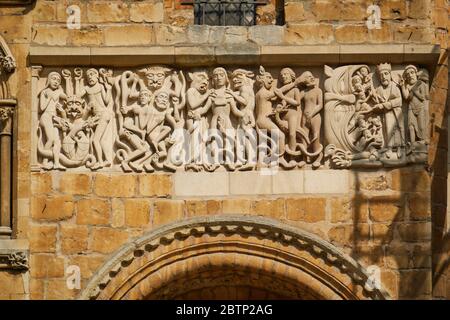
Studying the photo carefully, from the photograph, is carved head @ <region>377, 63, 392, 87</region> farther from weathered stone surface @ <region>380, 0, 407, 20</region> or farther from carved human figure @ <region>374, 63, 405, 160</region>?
weathered stone surface @ <region>380, 0, 407, 20</region>

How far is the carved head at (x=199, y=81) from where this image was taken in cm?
2192

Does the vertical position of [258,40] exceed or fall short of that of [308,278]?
it exceeds it

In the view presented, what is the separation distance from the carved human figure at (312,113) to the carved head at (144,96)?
4.71 feet

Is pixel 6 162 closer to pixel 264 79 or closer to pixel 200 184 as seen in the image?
pixel 200 184

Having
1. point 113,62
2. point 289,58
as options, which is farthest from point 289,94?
point 113,62

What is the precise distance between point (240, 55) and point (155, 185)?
1460 mm

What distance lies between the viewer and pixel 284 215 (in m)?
21.7

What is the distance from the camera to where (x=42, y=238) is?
2169 cm

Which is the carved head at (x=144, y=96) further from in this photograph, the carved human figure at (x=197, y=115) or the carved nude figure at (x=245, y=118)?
the carved nude figure at (x=245, y=118)

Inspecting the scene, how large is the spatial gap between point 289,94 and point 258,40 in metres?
0.59

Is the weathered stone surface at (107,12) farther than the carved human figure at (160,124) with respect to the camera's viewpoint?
Yes

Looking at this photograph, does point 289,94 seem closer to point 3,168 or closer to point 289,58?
point 289,58

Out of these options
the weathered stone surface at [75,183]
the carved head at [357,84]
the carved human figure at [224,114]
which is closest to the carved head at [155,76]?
the carved human figure at [224,114]

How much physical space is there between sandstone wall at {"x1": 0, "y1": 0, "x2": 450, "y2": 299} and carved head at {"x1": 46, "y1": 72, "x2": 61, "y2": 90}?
0.65 ft
